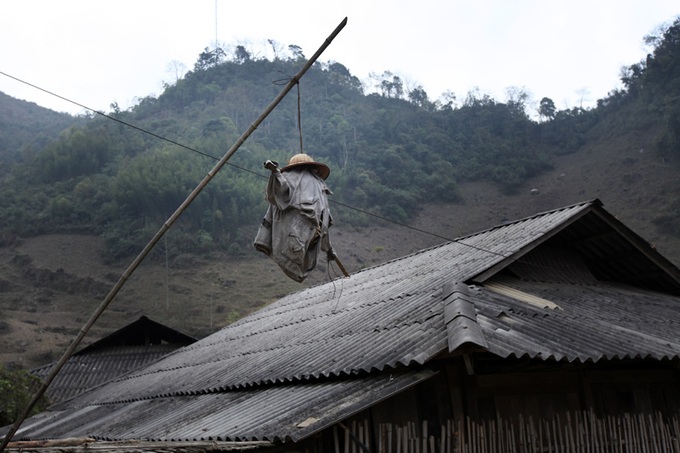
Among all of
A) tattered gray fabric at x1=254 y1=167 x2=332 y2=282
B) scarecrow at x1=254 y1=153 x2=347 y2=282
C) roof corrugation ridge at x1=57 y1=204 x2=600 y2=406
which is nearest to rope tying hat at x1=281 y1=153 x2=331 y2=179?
scarecrow at x1=254 y1=153 x2=347 y2=282

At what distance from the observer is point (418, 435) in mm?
6570

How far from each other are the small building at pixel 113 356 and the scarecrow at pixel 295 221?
16.0 metres

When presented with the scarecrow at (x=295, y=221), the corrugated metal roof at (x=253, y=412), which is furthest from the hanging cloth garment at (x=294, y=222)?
the corrugated metal roof at (x=253, y=412)

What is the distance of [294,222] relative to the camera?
7.04m

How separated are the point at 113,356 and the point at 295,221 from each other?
18.8m

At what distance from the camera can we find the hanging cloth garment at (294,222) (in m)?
6.97

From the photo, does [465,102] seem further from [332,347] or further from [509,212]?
[332,347]

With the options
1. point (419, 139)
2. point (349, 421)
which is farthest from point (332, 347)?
point (419, 139)

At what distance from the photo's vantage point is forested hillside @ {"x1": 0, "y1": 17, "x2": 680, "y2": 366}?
44.1 metres

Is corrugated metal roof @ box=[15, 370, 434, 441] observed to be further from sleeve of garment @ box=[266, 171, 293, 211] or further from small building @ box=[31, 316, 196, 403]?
small building @ box=[31, 316, 196, 403]

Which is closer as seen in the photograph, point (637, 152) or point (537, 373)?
point (537, 373)

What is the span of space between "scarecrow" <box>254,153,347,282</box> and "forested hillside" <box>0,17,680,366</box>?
3178cm

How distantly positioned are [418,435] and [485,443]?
0.72 metres

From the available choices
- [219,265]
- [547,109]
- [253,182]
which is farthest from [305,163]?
[547,109]
